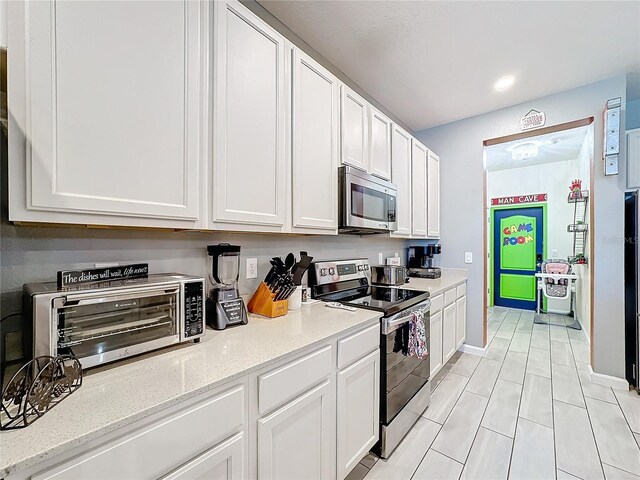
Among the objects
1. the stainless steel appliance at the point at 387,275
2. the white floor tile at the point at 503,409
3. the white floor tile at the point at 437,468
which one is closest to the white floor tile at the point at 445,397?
the white floor tile at the point at 503,409

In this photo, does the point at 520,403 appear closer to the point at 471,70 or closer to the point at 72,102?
the point at 471,70

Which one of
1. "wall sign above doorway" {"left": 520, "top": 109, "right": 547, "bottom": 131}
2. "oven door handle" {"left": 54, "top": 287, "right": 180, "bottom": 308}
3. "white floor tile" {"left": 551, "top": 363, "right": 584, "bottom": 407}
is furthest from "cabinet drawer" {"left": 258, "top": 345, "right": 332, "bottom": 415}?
"wall sign above doorway" {"left": 520, "top": 109, "right": 547, "bottom": 131}

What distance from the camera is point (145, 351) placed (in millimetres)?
947

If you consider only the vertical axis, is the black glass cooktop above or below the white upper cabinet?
below

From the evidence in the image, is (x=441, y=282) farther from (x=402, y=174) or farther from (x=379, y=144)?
(x=379, y=144)

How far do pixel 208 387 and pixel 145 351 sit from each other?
0.31m

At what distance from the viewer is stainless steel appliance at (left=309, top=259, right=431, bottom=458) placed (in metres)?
1.62

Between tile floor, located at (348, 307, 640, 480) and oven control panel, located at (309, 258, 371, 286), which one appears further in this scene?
oven control panel, located at (309, 258, 371, 286)

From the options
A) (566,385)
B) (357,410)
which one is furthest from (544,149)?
(357,410)

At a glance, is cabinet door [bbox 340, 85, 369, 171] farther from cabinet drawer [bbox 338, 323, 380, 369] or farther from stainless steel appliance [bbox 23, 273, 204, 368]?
stainless steel appliance [bbox 23, 273, 204, 368]

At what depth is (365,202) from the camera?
6.69 ft

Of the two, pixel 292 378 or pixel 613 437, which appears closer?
pixel 292 378

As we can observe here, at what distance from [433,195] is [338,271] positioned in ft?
5.95

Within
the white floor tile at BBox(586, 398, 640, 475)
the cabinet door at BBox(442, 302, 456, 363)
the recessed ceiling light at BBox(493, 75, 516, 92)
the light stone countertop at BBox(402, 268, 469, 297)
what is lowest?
the white floor tile at BBox(586, 398, 640, 475)
